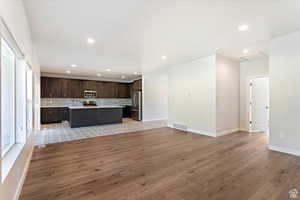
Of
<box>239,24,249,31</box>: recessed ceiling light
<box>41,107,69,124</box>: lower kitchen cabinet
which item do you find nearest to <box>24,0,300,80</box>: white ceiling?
<box>239,24,249,31</box>: recessed ceiling light

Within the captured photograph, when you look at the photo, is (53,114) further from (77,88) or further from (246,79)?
(246,79)

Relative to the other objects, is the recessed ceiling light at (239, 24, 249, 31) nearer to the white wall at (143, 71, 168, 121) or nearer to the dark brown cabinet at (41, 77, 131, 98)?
the white wall at (143, 71, 168, 121)

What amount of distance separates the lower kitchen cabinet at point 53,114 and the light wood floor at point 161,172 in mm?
4517

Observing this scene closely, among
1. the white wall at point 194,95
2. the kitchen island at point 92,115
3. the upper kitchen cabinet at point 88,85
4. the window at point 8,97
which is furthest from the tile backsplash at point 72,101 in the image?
the window at point 8,97

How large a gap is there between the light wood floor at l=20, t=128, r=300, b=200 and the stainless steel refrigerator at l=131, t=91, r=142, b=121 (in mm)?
4424

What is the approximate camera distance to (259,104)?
18.0ft

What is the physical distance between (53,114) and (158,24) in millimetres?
7479

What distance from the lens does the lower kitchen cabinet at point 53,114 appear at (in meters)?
7.38

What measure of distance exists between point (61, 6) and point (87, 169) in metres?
2.73

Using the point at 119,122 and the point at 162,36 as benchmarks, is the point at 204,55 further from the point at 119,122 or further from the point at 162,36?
the point at 119,122

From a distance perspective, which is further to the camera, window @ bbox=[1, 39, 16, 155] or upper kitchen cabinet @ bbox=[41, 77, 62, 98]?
upper kitchen cabinet @ bbox=[41, 77, 62, 98]

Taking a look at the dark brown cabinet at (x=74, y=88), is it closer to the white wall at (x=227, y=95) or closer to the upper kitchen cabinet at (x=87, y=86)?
the upper kitchen cabinet at (x=87, y=86)

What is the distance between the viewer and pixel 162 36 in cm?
333

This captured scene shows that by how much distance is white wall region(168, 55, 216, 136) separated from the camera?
4734mm
